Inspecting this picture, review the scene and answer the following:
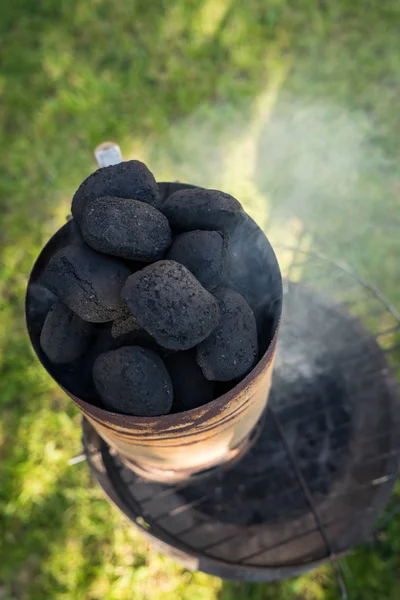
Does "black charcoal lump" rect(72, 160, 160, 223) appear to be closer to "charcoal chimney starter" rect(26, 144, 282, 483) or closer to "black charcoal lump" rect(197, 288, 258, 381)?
"charcoal chimney starter" rect(26, 144, 282, 483)

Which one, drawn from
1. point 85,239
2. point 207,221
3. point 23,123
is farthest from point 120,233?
point 23,123

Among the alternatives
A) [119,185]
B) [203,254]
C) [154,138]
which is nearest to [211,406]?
[203,254]

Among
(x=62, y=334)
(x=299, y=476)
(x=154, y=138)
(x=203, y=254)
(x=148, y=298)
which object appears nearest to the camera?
(x=148, y=298)

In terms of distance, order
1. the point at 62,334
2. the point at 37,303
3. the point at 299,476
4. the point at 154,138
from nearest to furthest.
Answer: the point at 62,334 → the point at 37,303 → the point at 299,476 → the point at 154,138

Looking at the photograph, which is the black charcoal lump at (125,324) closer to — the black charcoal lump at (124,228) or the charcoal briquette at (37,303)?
the black charcoal lump at (124,228)

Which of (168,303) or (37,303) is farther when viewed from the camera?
(37,303)

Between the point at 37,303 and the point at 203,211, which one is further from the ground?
the point at 203,211

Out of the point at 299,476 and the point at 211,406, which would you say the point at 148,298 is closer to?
the point at 211,406

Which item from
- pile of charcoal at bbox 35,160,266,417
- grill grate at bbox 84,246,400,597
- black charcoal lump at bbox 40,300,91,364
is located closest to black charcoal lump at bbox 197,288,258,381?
pile of charcoal at bbox 35,160,266,417
